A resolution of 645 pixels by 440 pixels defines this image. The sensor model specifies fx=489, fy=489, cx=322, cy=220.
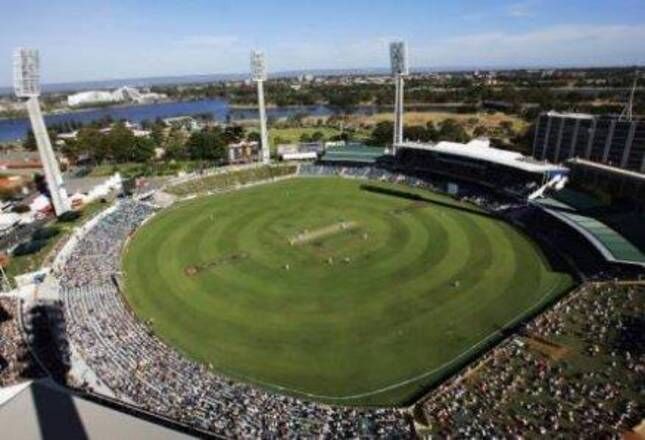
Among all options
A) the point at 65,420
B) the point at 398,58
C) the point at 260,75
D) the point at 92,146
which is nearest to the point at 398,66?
the point at 398,58

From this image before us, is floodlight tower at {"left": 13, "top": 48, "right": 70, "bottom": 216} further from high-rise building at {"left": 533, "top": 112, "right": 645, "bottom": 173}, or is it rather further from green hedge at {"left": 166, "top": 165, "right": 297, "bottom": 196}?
high-rise building at {"left": 533, "top": 112, "right": 645, "bottom": 173}

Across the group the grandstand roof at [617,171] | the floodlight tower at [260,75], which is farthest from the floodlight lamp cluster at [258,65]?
the grandstand roof at [617,171]

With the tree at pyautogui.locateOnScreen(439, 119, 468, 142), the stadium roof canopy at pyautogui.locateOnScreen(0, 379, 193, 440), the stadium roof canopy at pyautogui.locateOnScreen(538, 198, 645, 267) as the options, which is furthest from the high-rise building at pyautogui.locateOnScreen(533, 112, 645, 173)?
the stadium roof canopy at pyautogui.locateOnScreen(0, 379, 193, 440)

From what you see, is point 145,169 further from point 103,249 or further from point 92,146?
point 103,249

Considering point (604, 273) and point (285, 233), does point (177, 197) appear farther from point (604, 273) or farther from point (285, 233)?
point (604, 273)

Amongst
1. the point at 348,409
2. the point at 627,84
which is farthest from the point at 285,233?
the point at 627,84
